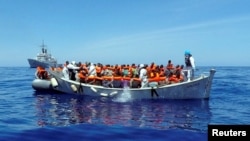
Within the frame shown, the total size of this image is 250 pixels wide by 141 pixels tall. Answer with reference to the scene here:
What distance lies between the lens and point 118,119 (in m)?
14.2

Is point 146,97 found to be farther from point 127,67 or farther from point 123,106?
point 127,67

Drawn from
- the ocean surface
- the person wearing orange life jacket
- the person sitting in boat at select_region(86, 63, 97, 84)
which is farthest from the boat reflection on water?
the person wearing orange life jacket

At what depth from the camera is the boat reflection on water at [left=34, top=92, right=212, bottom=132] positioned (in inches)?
521

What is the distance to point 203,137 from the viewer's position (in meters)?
10.6

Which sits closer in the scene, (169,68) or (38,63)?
(169,68)

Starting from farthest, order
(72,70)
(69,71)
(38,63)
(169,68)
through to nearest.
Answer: (38,63) → (69,71) → (72,70) → (169,68)

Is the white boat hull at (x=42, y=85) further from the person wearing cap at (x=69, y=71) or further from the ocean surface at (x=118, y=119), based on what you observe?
the ocean surface at (x=118, y=119)

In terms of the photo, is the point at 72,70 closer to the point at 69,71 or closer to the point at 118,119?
the point at 69,71

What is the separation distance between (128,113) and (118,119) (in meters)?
1.98

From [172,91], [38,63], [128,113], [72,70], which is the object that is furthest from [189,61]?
[38,63]

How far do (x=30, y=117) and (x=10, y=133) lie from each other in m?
4.08

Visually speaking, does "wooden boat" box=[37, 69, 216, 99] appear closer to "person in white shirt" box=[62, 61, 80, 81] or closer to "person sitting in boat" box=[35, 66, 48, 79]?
"person in white shirt" box=[62, 61, 80, 81]

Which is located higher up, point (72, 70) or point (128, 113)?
point (72, 70)

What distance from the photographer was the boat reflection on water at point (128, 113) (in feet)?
43.4
